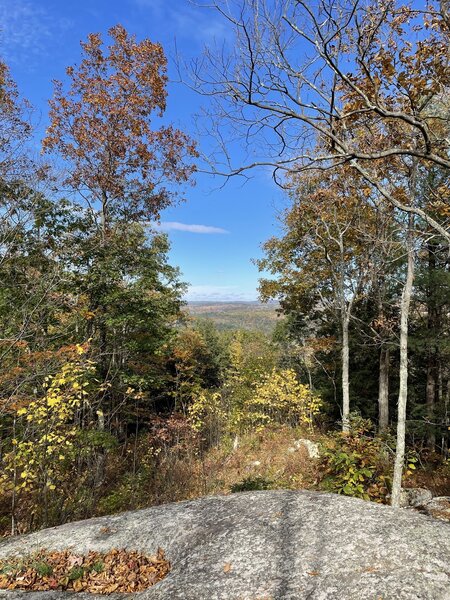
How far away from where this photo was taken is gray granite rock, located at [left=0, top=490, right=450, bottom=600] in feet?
9.75

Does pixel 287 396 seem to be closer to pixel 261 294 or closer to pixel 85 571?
pixel 261 294

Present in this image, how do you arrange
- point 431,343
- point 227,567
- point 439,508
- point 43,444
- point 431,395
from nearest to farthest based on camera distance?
point 227,567 < point 439,508 < point 43,444 < point 431,343 < point 431,395

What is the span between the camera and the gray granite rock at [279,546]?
2971mm

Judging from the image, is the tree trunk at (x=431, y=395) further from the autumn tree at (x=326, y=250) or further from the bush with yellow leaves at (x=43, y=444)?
the bush with yellow leaves at (x=43, y=444)

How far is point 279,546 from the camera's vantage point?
3.58m

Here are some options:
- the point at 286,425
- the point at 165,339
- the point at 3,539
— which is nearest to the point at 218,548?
the point at 3,539

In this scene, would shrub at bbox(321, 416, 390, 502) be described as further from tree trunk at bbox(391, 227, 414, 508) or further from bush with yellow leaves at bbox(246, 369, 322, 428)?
bush with yellow leaves at bbox(246, 369, 322, 428)

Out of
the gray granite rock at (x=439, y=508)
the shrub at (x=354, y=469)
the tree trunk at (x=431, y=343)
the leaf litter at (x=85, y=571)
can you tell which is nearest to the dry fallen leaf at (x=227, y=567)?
the leaf litter at (x=85, y=571)

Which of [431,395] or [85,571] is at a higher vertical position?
[431,395]

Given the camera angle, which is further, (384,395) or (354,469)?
(384,395)

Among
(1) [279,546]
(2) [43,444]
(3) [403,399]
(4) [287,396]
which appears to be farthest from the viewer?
(4) [287,396]

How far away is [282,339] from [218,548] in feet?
70.8

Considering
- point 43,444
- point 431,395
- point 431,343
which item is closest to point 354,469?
point 43,444

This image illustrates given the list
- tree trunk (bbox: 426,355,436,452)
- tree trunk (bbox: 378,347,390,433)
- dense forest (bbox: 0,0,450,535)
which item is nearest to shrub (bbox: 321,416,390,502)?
dense forest (bbox: 0,0,450,535)
